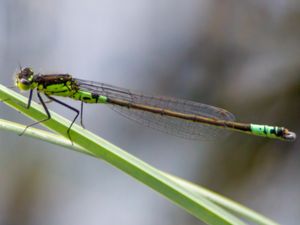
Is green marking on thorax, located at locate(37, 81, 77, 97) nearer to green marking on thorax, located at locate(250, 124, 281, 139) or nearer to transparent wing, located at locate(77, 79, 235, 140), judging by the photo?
transparent wing, located at locate(77, 79, 235, 140)

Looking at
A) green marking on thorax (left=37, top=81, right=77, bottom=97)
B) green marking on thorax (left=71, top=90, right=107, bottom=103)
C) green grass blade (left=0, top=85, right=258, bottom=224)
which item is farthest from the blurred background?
green grass blade (left=0, top=85, right=258, bottom=224)

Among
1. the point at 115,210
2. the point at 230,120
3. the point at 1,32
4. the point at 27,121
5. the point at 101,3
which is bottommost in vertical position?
the point at 115,210

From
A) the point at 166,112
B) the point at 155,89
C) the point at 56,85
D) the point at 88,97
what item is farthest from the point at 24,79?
the point at 155,89

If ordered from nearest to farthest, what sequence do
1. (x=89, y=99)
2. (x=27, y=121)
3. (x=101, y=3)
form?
(x=89, y=99) < (x=27, y=121) < (x=101, y=3)

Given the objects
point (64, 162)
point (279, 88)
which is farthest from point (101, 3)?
point (279, 88)

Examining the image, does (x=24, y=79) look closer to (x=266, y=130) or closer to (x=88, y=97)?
→ (x=88, y=97)

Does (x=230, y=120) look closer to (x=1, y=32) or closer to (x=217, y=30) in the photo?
(x=217, y=30)
